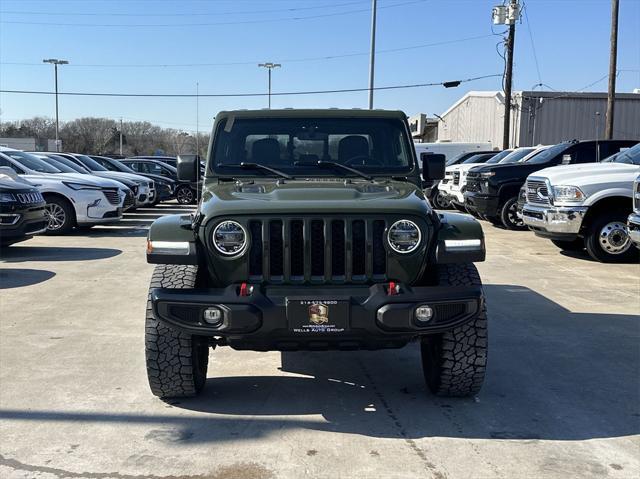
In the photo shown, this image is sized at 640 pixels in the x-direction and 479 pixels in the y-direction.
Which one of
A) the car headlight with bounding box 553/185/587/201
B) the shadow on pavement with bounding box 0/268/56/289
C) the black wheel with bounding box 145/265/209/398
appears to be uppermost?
the car headlight with bounding box 553/185/587/201

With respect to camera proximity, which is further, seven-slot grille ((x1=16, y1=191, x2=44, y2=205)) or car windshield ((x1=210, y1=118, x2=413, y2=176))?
seven-slot grille ((x1=16, y1=191, x2=44, y2=205))

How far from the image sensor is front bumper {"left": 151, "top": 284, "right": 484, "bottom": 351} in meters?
3.71

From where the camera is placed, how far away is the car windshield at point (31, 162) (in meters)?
13.9

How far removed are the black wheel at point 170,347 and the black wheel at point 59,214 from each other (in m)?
9.87

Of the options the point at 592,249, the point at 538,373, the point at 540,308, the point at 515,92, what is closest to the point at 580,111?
the point at 515,92

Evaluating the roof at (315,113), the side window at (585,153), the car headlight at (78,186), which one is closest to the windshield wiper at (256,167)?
the roof at (315,113)

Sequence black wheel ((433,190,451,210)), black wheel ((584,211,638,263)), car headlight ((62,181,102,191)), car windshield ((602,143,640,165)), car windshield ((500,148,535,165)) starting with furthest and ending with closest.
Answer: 1. black wheel ((433,190,451,210))
2. car windshield ((500,148,535,165))
3. car headlight ((62,181,102,191))
4. car windshield ((602,143,640,165))
5. black wheel ((584,211,638,263))

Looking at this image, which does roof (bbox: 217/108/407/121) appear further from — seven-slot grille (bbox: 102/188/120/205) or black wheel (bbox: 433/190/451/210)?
black wheel (bbox: 433/190/451/210)

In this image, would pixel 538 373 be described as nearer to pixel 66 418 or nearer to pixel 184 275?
pixel 184 275

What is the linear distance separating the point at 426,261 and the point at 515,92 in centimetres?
3516

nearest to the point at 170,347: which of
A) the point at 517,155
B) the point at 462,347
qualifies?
the point at 462,347

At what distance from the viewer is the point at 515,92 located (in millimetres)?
36688

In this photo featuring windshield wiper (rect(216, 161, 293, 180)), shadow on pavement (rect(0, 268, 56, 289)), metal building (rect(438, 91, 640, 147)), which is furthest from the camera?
metal building (rect(438, 91, 640, 147))

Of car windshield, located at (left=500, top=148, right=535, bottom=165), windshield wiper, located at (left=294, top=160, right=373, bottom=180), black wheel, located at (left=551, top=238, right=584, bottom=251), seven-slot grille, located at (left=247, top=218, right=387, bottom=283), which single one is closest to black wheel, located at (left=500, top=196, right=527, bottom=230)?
black wheel, located at (left=551, top=238, right=584, bottom=251)
